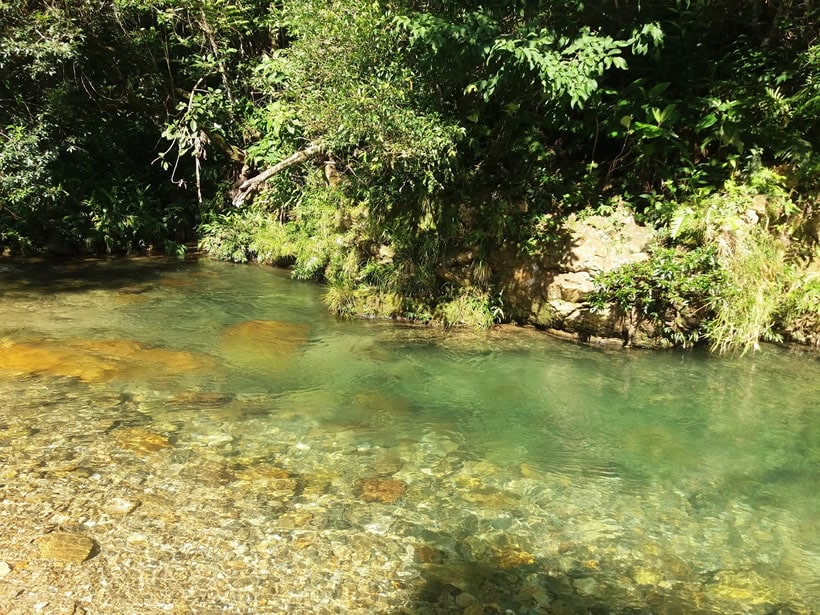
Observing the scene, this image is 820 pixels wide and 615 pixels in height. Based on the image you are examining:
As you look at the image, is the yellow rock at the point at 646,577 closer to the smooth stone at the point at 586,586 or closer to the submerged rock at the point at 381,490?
the smooth stone at the point at 586,586

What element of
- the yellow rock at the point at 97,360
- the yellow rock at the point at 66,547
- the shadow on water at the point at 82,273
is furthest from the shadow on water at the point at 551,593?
the shadow on water at the point at 82,273

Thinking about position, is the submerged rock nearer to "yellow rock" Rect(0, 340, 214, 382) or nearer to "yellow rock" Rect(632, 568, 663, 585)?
"yellow rock" Rect(632, 568, 663, 585)

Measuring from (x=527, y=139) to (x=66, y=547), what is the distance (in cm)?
741

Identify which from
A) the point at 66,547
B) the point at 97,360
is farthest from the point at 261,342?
the point at 66,547

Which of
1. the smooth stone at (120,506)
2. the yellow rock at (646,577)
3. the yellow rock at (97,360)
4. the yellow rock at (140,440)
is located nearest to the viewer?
the yellow rock at (646,577)

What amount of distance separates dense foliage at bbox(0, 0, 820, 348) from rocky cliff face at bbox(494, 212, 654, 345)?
22 cm

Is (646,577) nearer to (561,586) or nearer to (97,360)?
(561,586)

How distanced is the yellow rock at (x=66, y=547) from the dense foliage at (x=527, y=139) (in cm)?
563

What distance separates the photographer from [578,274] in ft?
26.4

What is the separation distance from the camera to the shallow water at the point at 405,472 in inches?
142

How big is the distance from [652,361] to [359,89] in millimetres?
5234

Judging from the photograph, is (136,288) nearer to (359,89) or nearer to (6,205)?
(6,205)

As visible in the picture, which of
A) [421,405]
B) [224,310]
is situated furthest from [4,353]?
[421,405]

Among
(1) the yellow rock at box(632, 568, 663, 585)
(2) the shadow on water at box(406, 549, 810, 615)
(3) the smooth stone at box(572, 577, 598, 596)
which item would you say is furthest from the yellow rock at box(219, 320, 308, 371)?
(1) the yellow rock at box(632, 568, 663, 585)
